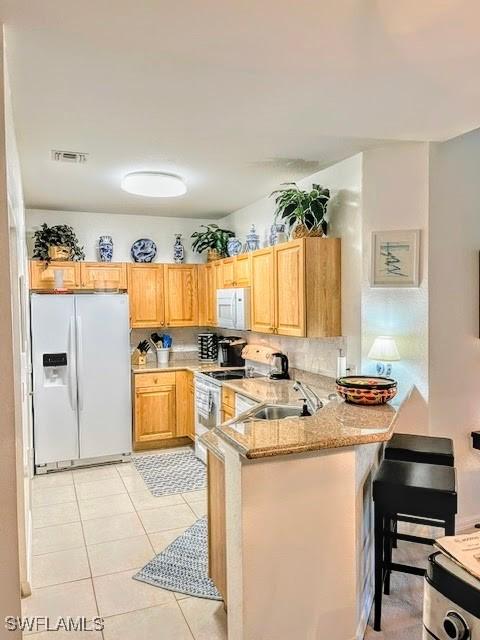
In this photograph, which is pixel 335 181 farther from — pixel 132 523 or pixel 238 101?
pixel 132 523

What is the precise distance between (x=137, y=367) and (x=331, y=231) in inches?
112

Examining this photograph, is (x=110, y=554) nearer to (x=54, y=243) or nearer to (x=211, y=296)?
(x=211, y=296)

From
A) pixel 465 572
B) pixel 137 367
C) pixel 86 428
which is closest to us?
pixel 465 572

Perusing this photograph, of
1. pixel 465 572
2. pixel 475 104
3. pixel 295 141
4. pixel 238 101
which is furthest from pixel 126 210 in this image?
pixel 465 572

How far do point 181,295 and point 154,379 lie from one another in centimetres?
112

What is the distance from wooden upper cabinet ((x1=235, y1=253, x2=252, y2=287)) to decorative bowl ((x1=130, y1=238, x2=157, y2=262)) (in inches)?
55.2

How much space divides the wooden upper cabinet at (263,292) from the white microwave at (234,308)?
0.08 m

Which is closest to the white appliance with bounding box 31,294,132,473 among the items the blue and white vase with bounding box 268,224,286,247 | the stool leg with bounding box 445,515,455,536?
the blue and white vase with bounding box 268,224,286,247

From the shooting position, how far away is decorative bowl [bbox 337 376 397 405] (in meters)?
2.64

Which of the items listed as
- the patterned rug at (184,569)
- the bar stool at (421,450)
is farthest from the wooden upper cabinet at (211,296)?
the bar stool at (421,450)

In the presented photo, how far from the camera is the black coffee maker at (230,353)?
17.3 ft

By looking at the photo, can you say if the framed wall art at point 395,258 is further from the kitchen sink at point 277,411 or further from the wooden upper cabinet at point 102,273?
the wooden upper cabinet at point 102,273

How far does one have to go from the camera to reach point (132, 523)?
11.2 ft

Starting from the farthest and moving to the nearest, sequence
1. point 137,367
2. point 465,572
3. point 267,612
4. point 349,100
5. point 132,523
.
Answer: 1. point 137,367
2. point 132,523
3. point 349,100
4. point 267,612
5. point 465,572
